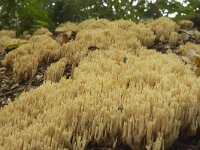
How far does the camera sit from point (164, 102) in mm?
3406

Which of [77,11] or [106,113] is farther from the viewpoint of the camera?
[77,11]

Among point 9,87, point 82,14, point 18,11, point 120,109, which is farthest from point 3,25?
point 120,109

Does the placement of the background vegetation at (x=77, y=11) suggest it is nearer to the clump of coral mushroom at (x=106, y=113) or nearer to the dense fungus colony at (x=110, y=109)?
the dense fungus colony at (x=110, y=109)

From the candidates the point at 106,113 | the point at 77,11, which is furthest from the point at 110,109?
the point at 77,11

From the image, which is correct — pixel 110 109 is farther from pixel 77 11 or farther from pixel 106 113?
pixel 77 11

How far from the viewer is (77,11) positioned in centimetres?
956

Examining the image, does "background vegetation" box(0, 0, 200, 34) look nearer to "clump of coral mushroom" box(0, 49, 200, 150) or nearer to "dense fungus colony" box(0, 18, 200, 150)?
"dense fungus colony" box(0, 18, 200, 150)

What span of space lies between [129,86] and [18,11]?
20.1 ft

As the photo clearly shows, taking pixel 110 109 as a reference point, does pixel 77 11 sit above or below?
above

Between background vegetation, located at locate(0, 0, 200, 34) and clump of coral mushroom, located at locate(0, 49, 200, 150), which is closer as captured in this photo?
clump of coral mushroom, located at locate(0, 49, 200, 150)

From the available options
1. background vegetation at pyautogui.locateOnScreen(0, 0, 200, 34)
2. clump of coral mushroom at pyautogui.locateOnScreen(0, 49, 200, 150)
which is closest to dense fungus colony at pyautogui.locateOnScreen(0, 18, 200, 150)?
clump of coral mushroom at pyautogui.locateOnScreen(0, 49, 200, 150)

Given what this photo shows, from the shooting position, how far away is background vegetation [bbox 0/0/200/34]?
30.5ft

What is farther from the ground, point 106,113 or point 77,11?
point 77,11

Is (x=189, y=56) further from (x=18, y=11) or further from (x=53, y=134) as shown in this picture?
(x=18, y=11)
